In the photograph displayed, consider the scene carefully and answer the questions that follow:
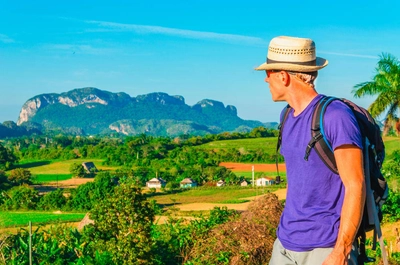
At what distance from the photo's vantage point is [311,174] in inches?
77.4

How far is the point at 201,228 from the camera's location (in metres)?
5.73

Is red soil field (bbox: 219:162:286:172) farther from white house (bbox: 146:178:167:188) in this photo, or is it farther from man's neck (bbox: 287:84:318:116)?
man's neck (bbox: 287:84:318:116)

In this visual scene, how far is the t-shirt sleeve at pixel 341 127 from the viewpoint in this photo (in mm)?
1827

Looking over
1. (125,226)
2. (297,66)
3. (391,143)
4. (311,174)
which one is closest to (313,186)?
(311,174)

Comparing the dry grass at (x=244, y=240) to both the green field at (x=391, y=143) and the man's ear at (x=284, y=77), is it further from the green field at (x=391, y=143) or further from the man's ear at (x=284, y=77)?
the green field at (x=391, y=143)

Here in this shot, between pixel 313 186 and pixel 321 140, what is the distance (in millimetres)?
168

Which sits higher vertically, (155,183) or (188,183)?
(155,183)

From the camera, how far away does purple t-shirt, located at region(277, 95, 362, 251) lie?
1858 mm

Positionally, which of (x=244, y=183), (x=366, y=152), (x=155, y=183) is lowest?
(x=244, y=183)

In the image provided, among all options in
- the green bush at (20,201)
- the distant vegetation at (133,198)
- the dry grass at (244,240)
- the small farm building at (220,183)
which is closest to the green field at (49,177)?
the distant vegetation at (133,198)

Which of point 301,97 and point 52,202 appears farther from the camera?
point 52,202

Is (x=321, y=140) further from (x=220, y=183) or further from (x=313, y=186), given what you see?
(x=220, y=183)

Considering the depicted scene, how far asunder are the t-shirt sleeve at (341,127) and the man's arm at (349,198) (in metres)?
0.02

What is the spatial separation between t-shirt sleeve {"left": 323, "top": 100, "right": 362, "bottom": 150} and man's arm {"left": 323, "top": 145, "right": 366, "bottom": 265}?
0.08 ft
